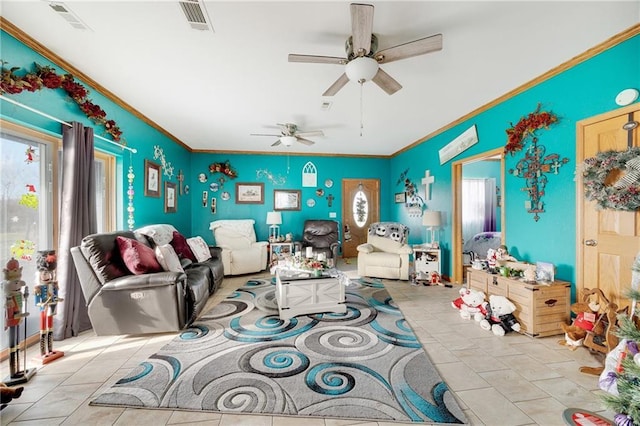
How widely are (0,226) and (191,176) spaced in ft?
13.1

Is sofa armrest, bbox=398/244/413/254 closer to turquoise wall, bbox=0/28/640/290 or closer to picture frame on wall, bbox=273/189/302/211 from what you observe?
turquoise wall, bbox=0/28/640/290

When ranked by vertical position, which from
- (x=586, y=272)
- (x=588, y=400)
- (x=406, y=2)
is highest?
(x=406, y=2)

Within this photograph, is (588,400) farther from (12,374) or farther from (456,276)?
(12,374)

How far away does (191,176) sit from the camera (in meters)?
5.90

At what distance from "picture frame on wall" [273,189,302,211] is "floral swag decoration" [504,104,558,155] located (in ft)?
13.7

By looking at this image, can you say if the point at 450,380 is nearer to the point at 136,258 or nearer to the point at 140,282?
the point at 140,282

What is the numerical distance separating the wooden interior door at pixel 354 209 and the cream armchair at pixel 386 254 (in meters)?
1.62

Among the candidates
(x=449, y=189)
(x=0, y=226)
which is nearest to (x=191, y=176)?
(x=0, y=226)

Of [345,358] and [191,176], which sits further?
[191,176]

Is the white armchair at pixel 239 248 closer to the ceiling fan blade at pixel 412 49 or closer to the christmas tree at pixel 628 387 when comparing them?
the ceiling fan blade at pixel 412 49

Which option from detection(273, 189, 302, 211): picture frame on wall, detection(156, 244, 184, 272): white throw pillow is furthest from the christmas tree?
detection(273, 189, 302, 211): picture frame on wall

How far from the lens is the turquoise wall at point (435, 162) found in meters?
2.20

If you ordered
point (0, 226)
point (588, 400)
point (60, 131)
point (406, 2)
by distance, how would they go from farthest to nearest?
point (60, 131)
point (0, 226)
point (406, 2)
point (588, 400)

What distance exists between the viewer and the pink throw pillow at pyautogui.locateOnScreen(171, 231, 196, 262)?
12.0 feet
